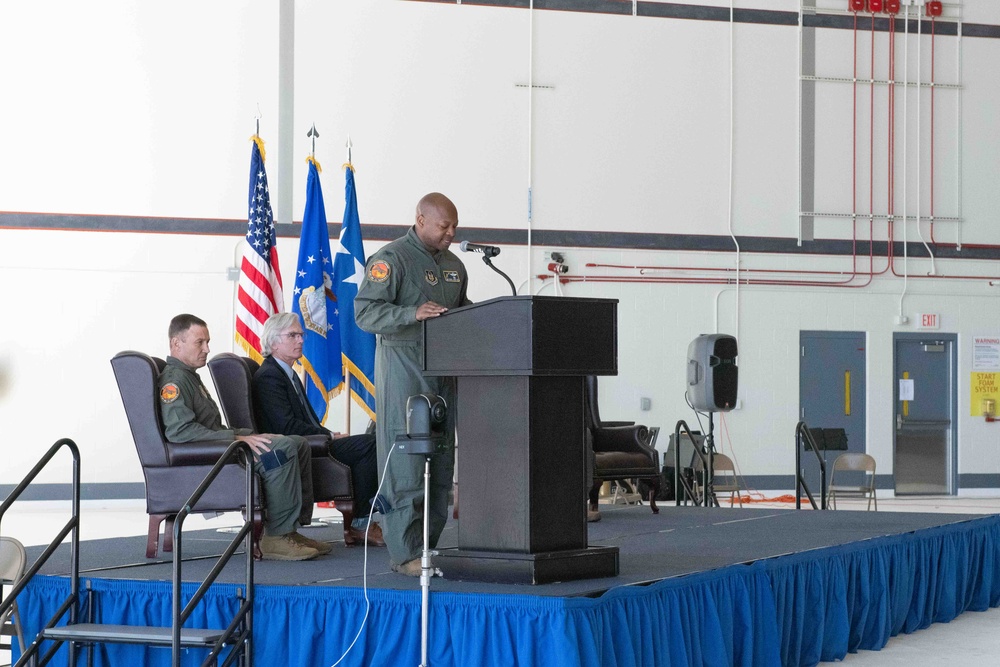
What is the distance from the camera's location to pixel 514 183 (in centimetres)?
1229

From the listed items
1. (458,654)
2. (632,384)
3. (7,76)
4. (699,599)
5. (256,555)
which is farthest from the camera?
(632,384)

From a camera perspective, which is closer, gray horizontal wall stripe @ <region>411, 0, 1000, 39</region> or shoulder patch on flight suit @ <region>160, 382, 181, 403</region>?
shoulder patch on flight suit @ <region>160, 382, 181, 403</region>

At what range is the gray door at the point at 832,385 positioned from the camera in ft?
41.7

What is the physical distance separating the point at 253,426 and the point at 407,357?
1.45m

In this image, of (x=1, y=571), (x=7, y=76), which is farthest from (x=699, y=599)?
(x=7, y=76)

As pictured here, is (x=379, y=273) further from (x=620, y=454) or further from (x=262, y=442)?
(x=620, y=454)

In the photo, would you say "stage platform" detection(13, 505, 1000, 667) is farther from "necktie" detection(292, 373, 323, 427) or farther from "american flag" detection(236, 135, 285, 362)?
"american flag" detection(236, 135, 285, 362)

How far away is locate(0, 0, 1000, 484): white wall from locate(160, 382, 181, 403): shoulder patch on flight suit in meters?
6.82

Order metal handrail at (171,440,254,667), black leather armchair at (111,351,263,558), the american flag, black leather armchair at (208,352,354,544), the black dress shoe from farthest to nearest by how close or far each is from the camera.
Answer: the american flag
the black dress shoe
black leather armchair at (208,352,354,544)
black leather armchair at (111,351,263,558)
metal handrail at (171,440,254,667)

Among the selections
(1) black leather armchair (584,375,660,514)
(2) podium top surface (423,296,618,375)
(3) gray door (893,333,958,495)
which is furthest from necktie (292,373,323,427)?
(3) gray door (893,333,958,495)

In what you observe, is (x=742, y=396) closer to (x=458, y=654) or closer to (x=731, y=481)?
(x=731, y=481)

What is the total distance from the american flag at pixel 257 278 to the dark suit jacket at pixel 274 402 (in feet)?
8.85

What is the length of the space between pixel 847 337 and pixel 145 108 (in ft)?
25.4

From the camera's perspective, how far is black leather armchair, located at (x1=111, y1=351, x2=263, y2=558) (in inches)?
192
